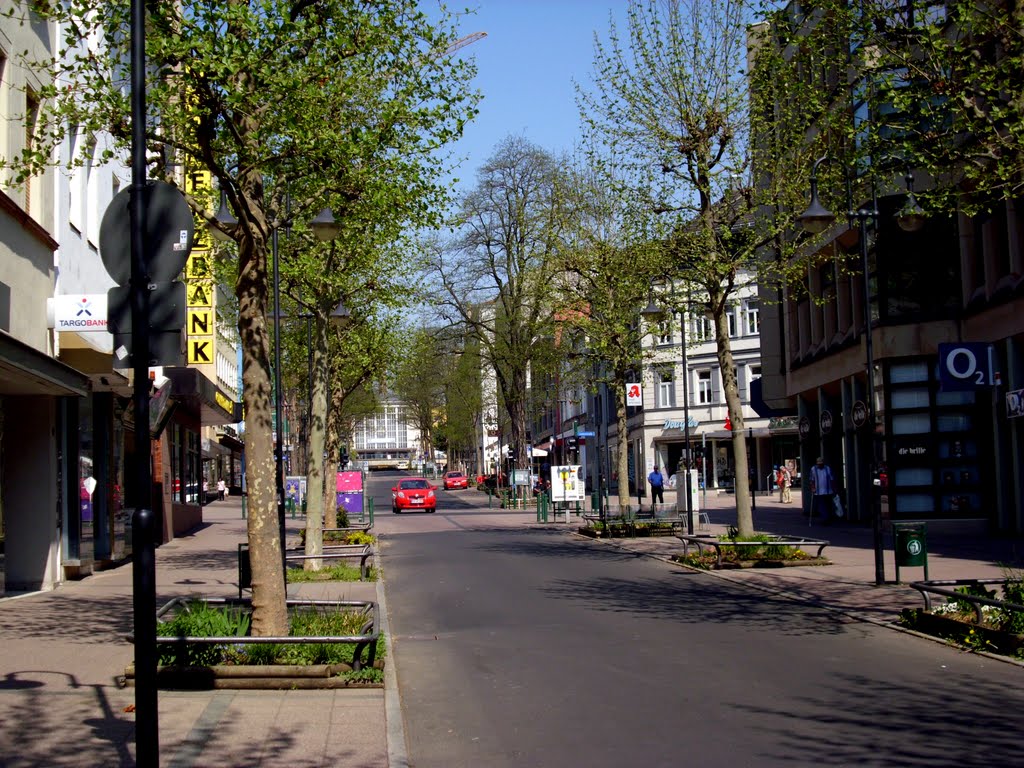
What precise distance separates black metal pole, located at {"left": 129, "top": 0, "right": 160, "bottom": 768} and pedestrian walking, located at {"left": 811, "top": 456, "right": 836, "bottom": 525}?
30.8 metres

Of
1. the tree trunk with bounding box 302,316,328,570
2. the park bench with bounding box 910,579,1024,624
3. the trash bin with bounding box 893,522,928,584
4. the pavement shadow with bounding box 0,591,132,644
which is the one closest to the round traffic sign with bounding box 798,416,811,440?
the tree trunk with bounding box 302,316,328,570

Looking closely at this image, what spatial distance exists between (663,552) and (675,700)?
1682 centimetres

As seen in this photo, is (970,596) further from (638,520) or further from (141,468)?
(638,520)

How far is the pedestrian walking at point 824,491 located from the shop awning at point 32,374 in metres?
23.1

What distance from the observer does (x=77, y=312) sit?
1825 cm

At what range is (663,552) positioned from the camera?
26188 mm

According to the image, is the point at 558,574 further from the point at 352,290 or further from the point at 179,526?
the point at 179,526

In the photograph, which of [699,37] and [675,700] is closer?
[675,700]

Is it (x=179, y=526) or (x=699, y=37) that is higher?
(x=699, y=37)

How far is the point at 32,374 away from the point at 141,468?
968 cm

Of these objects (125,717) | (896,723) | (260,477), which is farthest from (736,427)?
(125,717)

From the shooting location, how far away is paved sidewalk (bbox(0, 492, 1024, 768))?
24.7ft

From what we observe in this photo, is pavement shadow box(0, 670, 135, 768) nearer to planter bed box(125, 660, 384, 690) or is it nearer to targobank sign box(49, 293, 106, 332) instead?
planter bed box(125, 660, 384, 690)

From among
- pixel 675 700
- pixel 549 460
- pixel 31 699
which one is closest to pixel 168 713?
pixel 31 699
